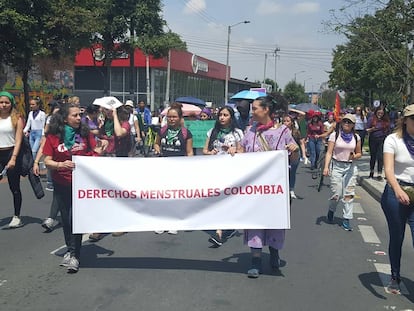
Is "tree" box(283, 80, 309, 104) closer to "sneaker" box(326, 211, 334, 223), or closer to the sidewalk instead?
the sidewalk

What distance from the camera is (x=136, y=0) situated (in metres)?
34.8

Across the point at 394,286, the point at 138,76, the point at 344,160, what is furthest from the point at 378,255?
the point at 138,76

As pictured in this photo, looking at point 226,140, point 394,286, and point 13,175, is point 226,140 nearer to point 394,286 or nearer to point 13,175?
point 394,286

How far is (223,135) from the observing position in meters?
7.10

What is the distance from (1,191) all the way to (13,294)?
6.18m

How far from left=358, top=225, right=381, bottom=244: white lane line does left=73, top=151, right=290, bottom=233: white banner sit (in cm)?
242

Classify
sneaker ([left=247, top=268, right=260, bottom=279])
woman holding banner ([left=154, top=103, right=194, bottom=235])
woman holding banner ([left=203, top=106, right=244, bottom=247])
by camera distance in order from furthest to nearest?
woman holding banner ([left=154, top=103, right=194, bottom=235]), woman holding banner ([left=203, top=106, right=244, bottom=247]), sneaker ([left=247, top=268, right=260, bottom=279])

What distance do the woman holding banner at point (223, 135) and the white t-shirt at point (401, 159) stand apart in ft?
7.80

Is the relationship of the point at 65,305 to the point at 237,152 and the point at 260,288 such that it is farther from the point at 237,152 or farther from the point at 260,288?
the point at 237,152

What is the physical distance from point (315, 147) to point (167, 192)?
9.77m

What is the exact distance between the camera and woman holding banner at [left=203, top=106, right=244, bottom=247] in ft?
23.0

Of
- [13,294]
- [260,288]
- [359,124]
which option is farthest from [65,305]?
[359,124]

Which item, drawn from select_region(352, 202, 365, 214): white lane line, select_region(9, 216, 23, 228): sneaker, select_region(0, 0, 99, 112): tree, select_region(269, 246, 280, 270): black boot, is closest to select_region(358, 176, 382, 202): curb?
select_region(352, 202, 365, 214): white lane line

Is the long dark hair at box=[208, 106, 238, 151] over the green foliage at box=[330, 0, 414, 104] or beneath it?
beneath
